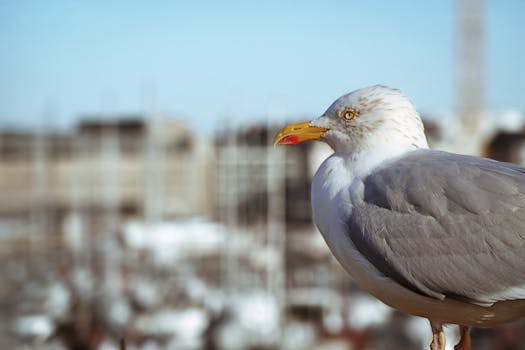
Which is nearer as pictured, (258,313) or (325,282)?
(258,313)

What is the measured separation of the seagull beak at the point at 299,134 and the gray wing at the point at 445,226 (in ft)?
0.98

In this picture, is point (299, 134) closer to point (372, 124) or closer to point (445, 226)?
point (372, 124)

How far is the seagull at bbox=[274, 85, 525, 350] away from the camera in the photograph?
2.76m

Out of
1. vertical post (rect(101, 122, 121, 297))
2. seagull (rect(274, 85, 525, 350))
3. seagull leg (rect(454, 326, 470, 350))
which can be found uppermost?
seagull (rect(274, 85, 525, 350))

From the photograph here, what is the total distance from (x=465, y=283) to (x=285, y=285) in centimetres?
1555

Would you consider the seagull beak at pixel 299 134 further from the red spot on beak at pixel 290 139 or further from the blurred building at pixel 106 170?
the blurred building at pixel 106 170

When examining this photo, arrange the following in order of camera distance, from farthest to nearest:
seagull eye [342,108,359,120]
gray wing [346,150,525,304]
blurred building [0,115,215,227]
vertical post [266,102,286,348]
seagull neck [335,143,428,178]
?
blurred building [0,115,215,227]
vertical post [266,102,286,348]
seagull eye [342,108,359,120]
seagull neck [335,143,428,178]
gray wing [346,150,525,304]

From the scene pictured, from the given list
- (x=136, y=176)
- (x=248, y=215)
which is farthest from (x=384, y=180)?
(x=136, y=176)

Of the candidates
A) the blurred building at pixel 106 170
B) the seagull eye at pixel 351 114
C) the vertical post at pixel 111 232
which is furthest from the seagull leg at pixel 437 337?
the blurred building at pixel 106 170

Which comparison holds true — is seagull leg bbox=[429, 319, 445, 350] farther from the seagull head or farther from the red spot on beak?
the red spot on beak

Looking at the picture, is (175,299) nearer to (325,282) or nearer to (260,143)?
(325,282)

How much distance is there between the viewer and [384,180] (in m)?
2.82

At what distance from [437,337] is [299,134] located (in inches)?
32.0

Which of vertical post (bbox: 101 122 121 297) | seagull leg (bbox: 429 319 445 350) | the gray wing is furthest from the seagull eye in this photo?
vertical post (bbox: 101 122 121 297)
